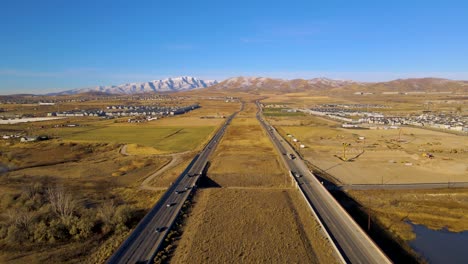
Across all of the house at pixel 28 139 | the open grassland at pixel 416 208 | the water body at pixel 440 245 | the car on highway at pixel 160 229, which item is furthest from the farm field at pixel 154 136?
the water body at pixel 440 245

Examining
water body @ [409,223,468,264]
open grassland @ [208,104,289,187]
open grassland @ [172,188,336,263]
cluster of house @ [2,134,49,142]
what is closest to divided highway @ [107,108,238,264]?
open grassland @ [172,188,336,263]

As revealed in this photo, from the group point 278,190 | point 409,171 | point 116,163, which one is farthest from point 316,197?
point 116,163

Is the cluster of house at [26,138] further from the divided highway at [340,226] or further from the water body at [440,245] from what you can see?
the water body at [440,245]

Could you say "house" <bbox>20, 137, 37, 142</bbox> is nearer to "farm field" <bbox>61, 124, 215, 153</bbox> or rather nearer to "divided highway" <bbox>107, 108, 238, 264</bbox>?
"farm field" <bbox>61, 124, 215, 153</bbox>

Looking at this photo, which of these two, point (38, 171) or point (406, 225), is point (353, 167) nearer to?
point (406, 225)

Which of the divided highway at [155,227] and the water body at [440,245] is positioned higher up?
the divided highway at [155,227]

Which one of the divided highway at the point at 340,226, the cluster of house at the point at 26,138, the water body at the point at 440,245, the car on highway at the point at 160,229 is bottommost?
the water body at the point at 440,245

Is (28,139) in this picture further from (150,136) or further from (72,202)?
(72,202)
